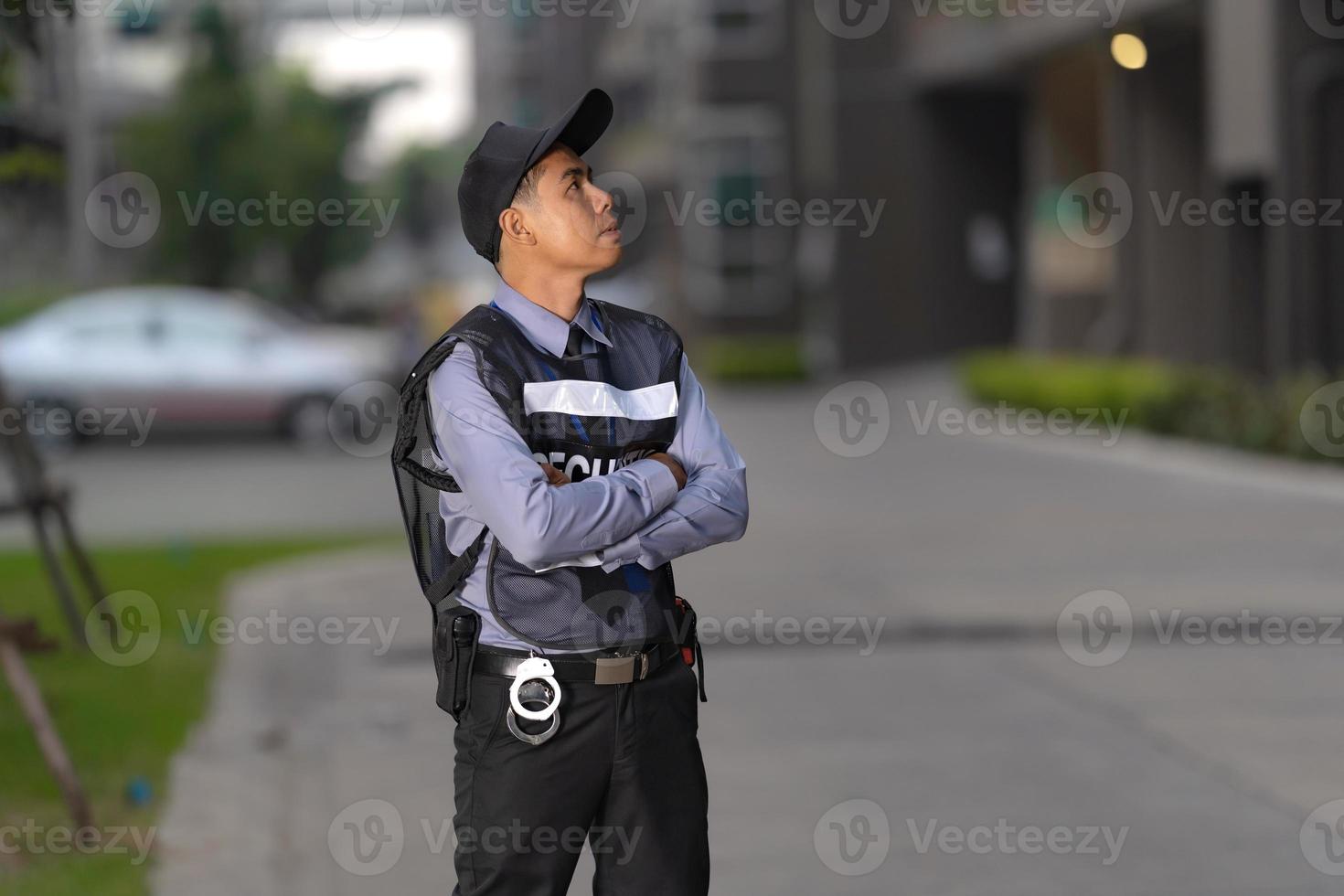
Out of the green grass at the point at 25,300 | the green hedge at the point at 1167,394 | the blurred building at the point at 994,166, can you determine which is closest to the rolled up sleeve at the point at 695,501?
the green hedge at the point at 1167,394

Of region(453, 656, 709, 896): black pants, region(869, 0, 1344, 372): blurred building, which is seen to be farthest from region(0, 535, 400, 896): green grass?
region(869, 0, 1344, 372): blurred building

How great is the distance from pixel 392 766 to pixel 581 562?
13.8 feet

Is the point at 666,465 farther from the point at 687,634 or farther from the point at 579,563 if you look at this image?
the point at 687,634

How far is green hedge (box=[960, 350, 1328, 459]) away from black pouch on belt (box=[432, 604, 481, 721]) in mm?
15035

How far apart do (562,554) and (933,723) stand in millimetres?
4915

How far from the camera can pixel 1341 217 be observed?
65.7 feet

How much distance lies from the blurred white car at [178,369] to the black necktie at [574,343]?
66.8ft

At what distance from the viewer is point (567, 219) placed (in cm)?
349

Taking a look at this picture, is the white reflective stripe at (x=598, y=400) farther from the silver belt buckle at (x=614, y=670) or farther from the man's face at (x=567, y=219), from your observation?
the silver belt buckle at (x=614, y=670)

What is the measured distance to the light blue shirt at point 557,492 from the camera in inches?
132

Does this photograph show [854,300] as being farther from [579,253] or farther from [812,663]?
[579,253]

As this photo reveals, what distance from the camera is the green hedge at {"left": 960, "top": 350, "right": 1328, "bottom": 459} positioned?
59.7 feet

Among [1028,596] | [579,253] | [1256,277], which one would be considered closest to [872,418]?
[1256,277]

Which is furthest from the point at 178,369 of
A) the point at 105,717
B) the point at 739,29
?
the point at 739,29
